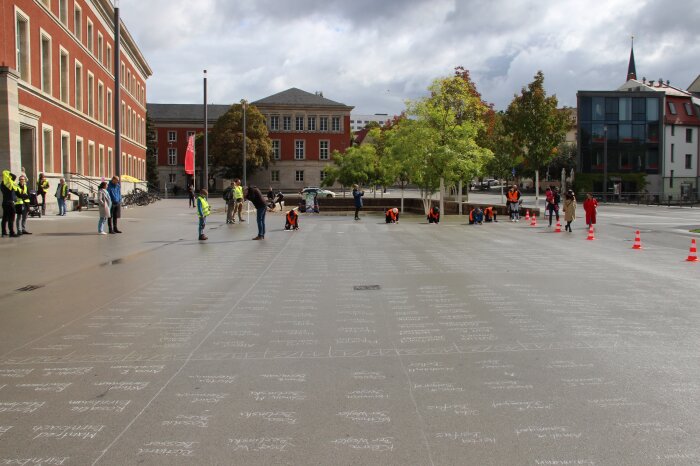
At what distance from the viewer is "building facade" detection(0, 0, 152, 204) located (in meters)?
28.7

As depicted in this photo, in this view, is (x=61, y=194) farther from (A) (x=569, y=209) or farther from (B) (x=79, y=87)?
(A) (x=569, y=209)

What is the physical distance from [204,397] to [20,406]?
4.43ft

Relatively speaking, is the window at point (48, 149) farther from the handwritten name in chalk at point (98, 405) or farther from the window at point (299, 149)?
the window at point (299, 149)

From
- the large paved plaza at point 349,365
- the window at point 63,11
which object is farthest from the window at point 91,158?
the large paved plaza at point 349,365

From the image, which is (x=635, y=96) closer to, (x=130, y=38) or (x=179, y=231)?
(x=130, y=38)

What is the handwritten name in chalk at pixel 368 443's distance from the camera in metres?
4.33

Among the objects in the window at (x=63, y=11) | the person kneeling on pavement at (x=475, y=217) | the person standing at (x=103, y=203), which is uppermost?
the window at (x=63, y=11)

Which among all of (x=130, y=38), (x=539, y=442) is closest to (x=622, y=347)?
(x=539, y=442)

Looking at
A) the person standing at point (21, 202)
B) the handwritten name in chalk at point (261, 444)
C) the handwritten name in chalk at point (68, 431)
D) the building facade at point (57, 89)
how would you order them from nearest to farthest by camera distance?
the handwritten name in chalk at point (261, 444)
the handwritten name in chalk at point (68, 431)
the person standing at point (21, 202)
the building facade at point (57, 89)

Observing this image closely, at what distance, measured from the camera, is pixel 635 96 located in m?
74.4

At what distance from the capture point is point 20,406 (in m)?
5.21

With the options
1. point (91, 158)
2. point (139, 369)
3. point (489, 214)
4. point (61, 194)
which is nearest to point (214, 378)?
point (139, 369)

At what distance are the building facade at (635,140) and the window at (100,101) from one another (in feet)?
158

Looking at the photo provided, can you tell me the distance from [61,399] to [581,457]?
3813 mm
